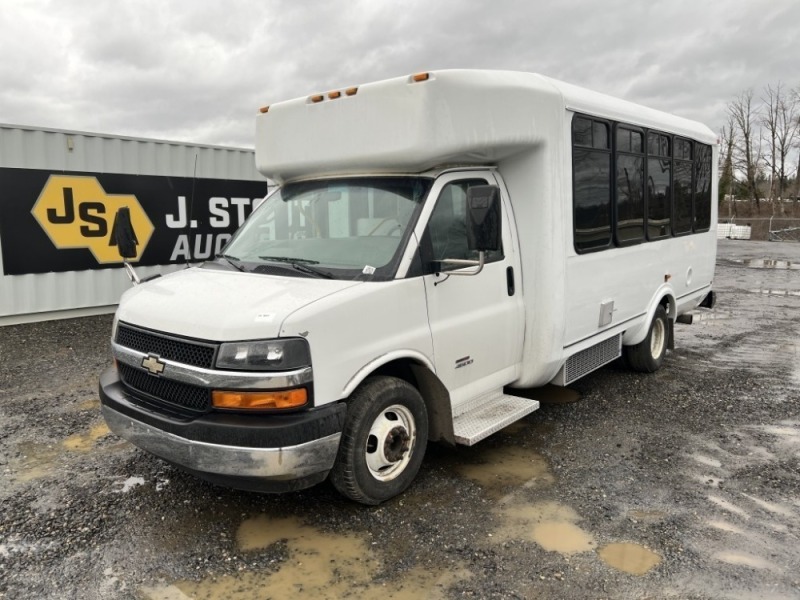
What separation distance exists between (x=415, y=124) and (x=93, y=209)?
8.01 m

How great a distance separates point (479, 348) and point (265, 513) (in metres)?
1.85

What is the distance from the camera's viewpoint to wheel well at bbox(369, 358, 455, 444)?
4137 millimetres

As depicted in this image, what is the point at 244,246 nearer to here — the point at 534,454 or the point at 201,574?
the point at 201,574

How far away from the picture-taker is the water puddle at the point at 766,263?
1894 cm

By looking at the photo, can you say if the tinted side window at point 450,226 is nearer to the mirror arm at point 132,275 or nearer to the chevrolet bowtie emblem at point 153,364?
the chevrolet bowtie emblem at point 153,364

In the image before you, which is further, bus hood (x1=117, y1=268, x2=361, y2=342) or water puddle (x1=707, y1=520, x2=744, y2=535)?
water puddle (x1=707, y1=520, x2=744, y2=535)

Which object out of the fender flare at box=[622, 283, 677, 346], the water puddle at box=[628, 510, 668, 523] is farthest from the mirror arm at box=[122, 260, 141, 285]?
the fender flare at box=[622, 283, 677, 346]

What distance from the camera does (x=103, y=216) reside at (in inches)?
403

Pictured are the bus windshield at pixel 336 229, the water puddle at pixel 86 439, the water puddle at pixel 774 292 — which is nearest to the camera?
the bus windshield at pixel 336 229

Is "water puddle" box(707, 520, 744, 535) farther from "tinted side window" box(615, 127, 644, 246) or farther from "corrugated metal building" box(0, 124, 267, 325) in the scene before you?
"corrugated metal building" box(0, 124, 267, 325)

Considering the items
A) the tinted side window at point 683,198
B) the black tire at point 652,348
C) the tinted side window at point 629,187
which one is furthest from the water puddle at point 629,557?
the tinted side window at point 683,198

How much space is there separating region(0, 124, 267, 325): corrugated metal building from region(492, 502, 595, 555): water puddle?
22.1 feet

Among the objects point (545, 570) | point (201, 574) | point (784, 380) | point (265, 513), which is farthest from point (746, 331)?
point (201, 574)

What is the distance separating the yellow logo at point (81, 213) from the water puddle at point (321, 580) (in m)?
7.38
